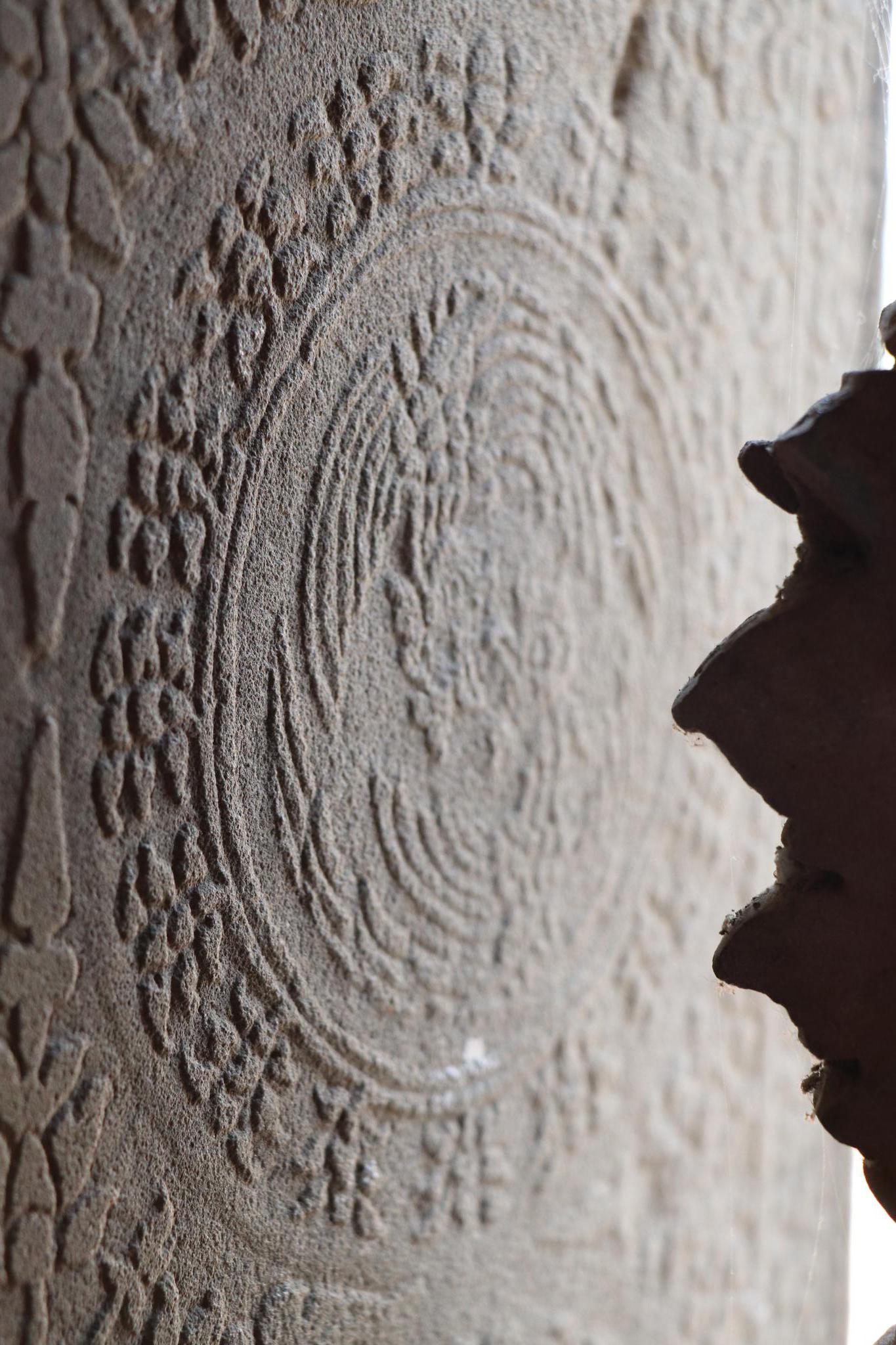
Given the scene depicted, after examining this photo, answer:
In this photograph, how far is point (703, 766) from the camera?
1060 millimetres

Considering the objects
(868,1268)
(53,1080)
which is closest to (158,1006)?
(53,1080)

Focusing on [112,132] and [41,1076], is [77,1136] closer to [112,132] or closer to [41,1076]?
[41,1076]

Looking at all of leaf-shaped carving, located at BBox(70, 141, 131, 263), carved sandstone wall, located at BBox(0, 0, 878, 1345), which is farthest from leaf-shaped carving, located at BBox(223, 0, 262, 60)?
leaf-shaped carving, located at BBox(70, 141, 131, 263)

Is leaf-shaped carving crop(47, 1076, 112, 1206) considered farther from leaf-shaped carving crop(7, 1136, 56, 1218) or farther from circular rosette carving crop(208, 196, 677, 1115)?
circular rosette carving crop(208, 196, 677, 1115)

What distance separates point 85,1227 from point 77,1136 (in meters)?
0.05

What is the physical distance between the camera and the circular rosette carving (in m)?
0.68

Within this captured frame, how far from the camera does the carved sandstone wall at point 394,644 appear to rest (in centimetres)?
55

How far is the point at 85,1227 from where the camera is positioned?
23.1 inches

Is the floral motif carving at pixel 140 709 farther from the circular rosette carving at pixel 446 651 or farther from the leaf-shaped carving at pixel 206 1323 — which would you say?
the leaf-shaped carving at pixel 206 1323

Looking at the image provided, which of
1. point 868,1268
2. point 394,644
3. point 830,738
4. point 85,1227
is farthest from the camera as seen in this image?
point 868,1268

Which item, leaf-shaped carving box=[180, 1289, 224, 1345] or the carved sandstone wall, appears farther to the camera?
leaf-shaped carving box=[180, 1289, 224, 1345]

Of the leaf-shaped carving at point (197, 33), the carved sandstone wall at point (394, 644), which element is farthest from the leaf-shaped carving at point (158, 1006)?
the leaf-shaped carving at point (197, 33)

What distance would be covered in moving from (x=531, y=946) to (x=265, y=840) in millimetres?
293

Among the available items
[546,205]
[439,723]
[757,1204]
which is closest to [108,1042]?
[439,723]
